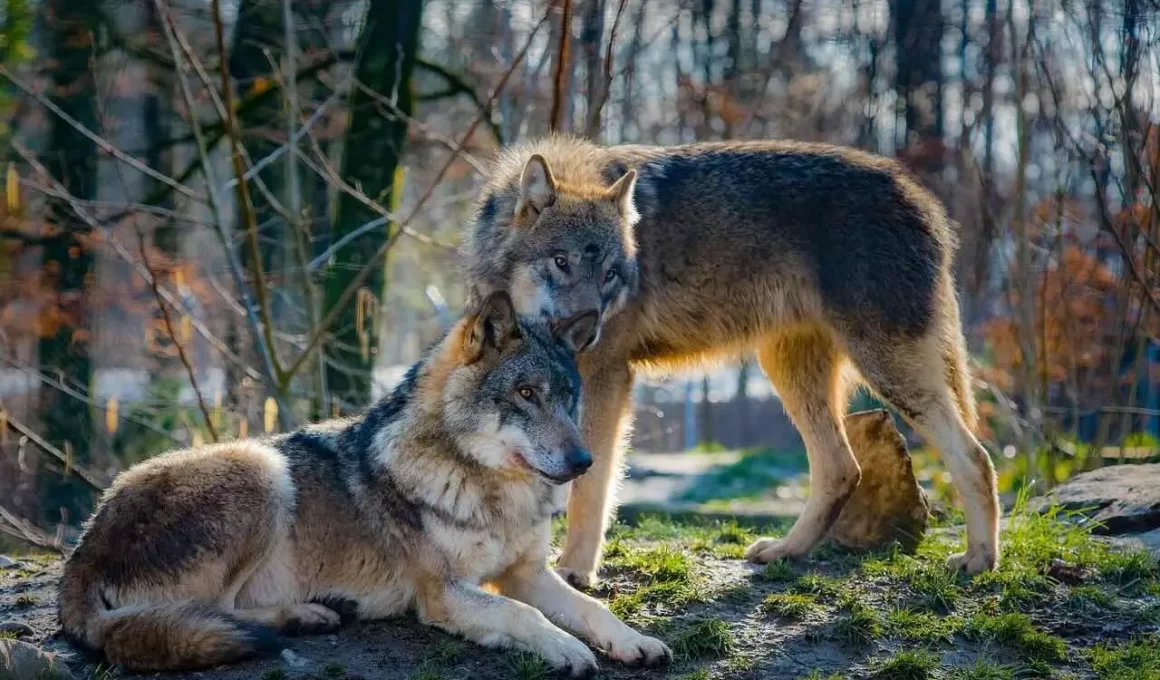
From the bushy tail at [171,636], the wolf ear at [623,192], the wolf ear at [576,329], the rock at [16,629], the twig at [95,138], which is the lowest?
the rock at [16,629]

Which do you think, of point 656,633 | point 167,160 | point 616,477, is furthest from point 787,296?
point 167,160

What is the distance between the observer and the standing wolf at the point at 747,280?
558 centimetres

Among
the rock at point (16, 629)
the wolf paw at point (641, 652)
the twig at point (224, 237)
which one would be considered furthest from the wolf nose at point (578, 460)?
the twig at point (224, 237)

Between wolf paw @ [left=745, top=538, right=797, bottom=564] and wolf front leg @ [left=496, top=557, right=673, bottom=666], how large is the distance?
59.9 inches

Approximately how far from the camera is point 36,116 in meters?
14.1

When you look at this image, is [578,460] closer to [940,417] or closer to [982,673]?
[982,673]

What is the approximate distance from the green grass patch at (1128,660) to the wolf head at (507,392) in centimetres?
221

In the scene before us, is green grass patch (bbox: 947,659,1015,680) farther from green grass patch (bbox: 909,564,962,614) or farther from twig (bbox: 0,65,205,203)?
twig (bbox: 0,65,205,203)

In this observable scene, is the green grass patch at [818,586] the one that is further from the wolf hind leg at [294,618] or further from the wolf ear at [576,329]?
the wolf hind leg at [294,618]

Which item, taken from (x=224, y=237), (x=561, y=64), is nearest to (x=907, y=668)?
(x=561, y=64)

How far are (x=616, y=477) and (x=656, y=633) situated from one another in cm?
105

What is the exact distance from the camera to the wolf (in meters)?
4.33

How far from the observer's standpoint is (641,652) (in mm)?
4387

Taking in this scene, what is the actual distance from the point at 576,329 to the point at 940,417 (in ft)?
6.73
